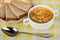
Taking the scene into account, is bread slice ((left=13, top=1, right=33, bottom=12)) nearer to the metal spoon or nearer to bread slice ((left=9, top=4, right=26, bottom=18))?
bread slice ((left=9, top=4, right=26, bottom=18))

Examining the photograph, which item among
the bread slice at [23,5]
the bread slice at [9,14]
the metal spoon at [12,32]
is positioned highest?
the bread slice at [23,5]

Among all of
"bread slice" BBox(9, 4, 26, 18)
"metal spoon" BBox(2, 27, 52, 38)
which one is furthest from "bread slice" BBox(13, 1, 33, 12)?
"metal spoon" BBox(2, 27, 52, 38)

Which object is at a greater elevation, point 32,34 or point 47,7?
point 47,7

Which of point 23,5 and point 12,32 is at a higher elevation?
point 23,5

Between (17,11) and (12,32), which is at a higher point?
(17,11)

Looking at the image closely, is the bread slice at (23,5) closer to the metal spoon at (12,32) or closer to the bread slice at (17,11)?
the bread slice at (17,11)

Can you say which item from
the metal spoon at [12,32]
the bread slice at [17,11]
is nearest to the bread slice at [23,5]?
the bread slice at [17,11]

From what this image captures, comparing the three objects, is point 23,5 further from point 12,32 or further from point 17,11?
point 12,32

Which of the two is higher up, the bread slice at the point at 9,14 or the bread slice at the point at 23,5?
the bread slice at the point at 23,5

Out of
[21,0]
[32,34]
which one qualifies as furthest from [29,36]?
[21,0]

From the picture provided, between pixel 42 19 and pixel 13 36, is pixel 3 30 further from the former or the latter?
pixel 42 19

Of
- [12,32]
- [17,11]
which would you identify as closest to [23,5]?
[17,11]
